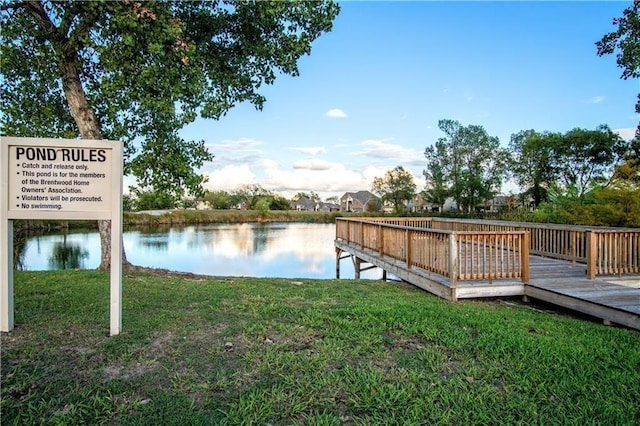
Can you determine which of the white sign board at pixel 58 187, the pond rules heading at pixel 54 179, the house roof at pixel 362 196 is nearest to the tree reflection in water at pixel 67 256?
the white sign board at pixel 58 187

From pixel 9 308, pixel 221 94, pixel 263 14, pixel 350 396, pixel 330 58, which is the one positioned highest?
pixel 330 58

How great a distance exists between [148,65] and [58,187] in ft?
12.8

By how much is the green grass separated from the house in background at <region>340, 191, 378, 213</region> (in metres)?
68.7

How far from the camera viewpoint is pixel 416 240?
7816 millimetres

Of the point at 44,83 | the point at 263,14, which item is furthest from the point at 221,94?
the point at 44,83

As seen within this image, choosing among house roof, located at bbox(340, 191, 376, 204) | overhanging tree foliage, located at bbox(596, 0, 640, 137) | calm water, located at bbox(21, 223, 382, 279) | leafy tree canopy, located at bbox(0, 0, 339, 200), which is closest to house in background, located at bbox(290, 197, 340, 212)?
house roof, located at bbox(340, 191, 376, 204)

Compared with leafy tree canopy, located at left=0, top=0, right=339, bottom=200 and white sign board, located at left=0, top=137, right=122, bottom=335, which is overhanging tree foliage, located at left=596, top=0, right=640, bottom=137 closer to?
leafy tree canopy, located at left=0, top=0, right=339, bottom=200

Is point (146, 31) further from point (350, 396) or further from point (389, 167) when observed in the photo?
point (389, 167)

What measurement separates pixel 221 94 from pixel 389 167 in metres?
51.7

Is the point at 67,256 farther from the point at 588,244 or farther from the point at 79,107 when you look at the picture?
the point at 588,244

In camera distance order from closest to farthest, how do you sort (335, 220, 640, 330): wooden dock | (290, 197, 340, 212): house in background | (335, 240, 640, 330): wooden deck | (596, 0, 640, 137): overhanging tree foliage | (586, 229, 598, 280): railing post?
1. (335, 240, 640, 330): wooden deck
2. (335, 220, 640, 330): wooden dock
3. (586, 229, 598, 280): railing post
4. (596, 0, 640, 137): overhanging tree foliage
5. (290, 197, 340, 212): house in background

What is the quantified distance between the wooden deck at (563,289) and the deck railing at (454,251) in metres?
0.15

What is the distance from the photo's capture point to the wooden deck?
198 inches

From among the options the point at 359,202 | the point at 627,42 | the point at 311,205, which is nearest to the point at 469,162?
the point at 627,42
